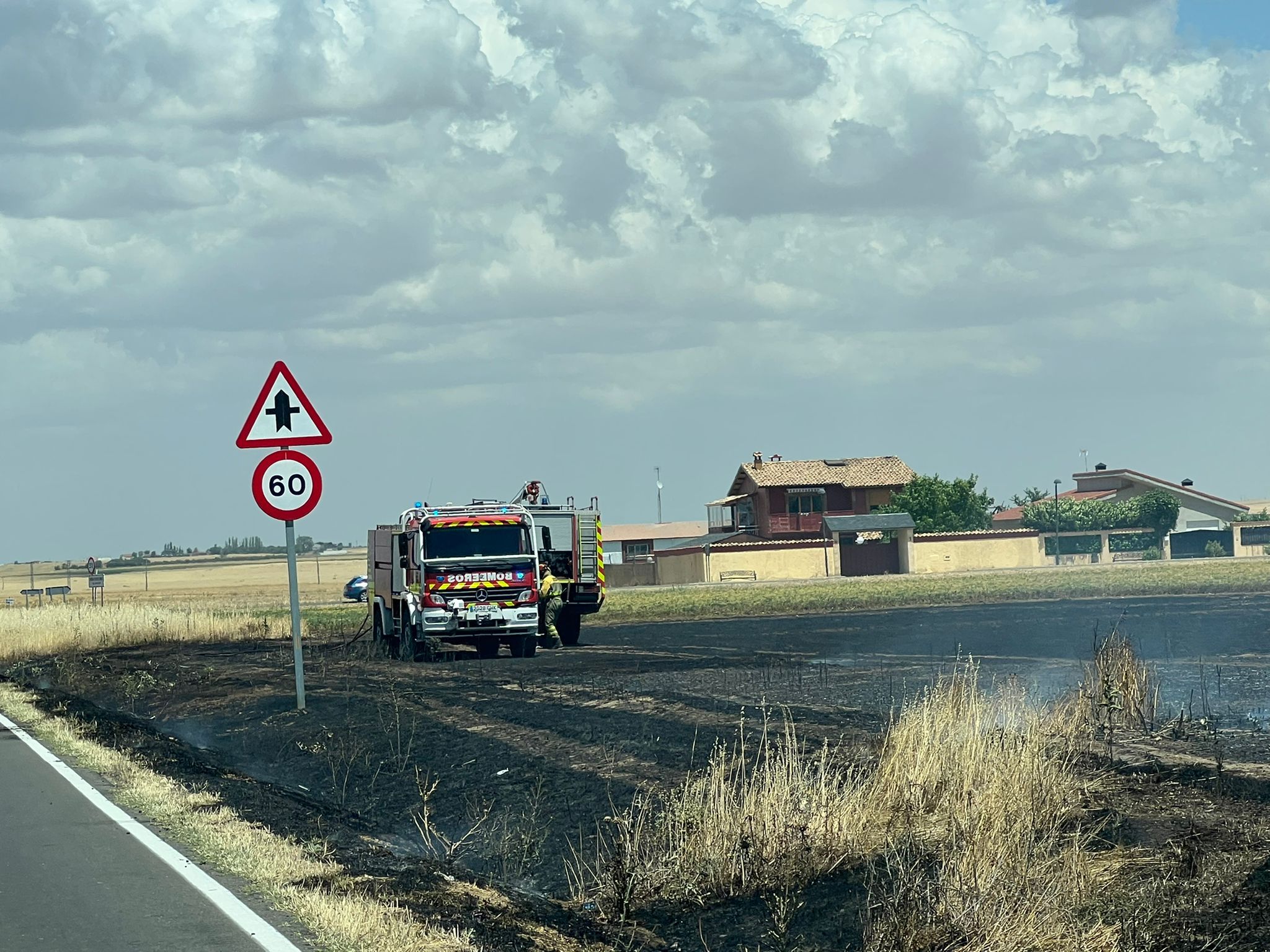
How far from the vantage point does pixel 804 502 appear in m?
107

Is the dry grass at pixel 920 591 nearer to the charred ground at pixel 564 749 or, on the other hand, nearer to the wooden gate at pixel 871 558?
the wooden gate at pixel 871 558

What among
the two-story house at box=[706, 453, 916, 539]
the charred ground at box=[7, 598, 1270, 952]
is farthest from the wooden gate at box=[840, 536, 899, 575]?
the charred ground at box=[7, 598, 1270, 952]

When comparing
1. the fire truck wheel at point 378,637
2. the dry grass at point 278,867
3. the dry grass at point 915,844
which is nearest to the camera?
the dry grass at point 915,844

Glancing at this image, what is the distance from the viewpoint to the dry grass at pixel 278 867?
7.57m

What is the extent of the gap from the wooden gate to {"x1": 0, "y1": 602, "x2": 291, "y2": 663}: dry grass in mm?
59106

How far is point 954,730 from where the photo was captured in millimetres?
10680

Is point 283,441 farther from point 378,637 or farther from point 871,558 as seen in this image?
point 871,558

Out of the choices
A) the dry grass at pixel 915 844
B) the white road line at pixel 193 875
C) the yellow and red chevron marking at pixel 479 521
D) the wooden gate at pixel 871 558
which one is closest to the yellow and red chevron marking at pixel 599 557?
the yellow and red chevron marking at pixel 479 521

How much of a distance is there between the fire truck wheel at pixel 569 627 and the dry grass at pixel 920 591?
13.5 meters

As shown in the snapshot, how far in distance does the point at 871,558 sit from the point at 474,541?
69.5m

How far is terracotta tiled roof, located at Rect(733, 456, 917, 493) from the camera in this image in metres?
108

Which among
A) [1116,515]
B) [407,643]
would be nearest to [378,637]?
[407,643]

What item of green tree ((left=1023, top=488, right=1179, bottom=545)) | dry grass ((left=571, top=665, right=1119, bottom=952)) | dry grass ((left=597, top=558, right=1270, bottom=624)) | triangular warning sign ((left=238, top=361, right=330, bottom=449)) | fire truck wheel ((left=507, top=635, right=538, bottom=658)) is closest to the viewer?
dry grass ((left=571, top=665, right=1119, bottom=952))

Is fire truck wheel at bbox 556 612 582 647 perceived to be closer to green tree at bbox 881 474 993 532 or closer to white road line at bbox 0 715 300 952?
white road line at bbox 0 715 300 952
